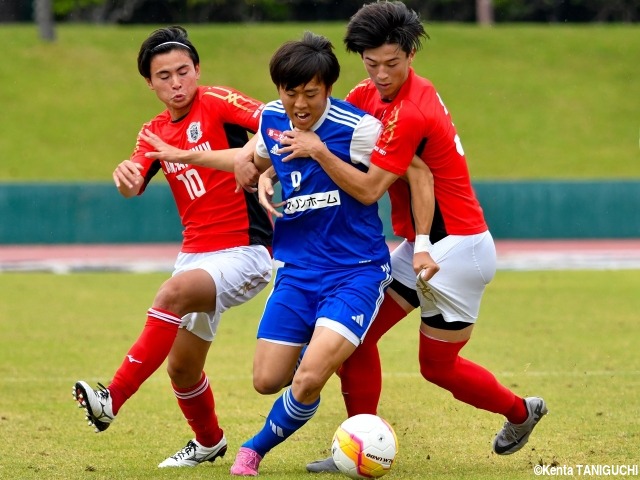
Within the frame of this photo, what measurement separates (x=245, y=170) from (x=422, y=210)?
96 cm

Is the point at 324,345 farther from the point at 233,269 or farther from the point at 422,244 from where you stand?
the point at 233,269

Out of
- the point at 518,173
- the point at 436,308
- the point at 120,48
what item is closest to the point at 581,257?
the point at 518,173

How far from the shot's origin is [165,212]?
74.6 feet

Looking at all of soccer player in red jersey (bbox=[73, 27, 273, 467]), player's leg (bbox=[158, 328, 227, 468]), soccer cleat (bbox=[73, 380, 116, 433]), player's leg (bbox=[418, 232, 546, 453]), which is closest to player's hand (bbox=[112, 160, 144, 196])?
soccer player in red jersey (bbox=[73, 27, 273, 467])

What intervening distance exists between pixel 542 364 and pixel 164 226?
14177mm

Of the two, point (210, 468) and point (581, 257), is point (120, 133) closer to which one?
point (581, 257)

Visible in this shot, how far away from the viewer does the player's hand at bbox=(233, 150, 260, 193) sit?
5.88 meters

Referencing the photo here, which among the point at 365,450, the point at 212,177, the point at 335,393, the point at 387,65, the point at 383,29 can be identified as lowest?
the point at 335,393

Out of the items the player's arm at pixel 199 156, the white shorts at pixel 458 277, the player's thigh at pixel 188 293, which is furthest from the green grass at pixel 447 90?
the white shorts at pixel 458 277

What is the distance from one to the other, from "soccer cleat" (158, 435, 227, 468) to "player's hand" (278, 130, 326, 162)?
182 centimetres

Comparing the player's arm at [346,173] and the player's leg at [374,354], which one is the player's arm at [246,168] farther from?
the player's leg at [374,354]

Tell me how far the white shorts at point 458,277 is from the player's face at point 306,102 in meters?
0.96

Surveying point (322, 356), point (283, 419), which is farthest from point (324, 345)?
point (283, 419)

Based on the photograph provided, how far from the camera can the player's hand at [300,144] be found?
5461 mm
